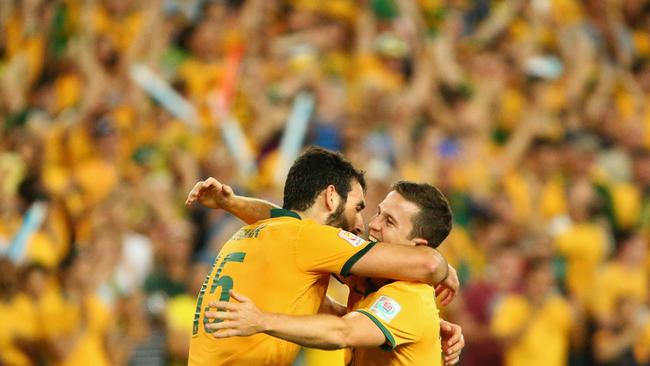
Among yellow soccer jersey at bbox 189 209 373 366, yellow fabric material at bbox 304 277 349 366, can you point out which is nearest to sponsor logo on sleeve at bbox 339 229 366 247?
yellow soccer jersey at bbox 189 209 373 366

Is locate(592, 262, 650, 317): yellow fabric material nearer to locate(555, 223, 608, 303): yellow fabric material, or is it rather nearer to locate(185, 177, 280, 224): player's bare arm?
locate(555, 223, 608, 303): yellow fabric material

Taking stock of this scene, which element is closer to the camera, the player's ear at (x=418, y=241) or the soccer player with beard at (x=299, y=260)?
the soccer player with beard at (x=299, y=260)

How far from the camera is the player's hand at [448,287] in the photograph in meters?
4.54

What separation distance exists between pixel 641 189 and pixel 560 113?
1.28 metres

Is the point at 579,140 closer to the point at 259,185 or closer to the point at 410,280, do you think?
the point at 259,185

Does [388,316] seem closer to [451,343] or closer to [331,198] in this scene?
[331,198]

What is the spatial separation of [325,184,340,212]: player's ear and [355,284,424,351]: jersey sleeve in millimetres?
360

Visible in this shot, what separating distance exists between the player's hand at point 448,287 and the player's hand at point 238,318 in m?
1.03

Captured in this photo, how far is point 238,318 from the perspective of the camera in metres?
3.67

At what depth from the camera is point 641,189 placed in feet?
32.8

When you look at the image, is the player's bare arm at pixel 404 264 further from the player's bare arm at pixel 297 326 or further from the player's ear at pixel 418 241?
the player's bare arm at pixel 297 326

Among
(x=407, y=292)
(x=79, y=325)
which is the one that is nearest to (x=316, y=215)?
(x=407, y=292)

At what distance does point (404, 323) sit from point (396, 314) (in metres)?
0.05

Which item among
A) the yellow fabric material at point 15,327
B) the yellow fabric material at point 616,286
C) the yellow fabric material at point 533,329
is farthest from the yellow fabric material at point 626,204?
the yellow fabric material at point 15,327
